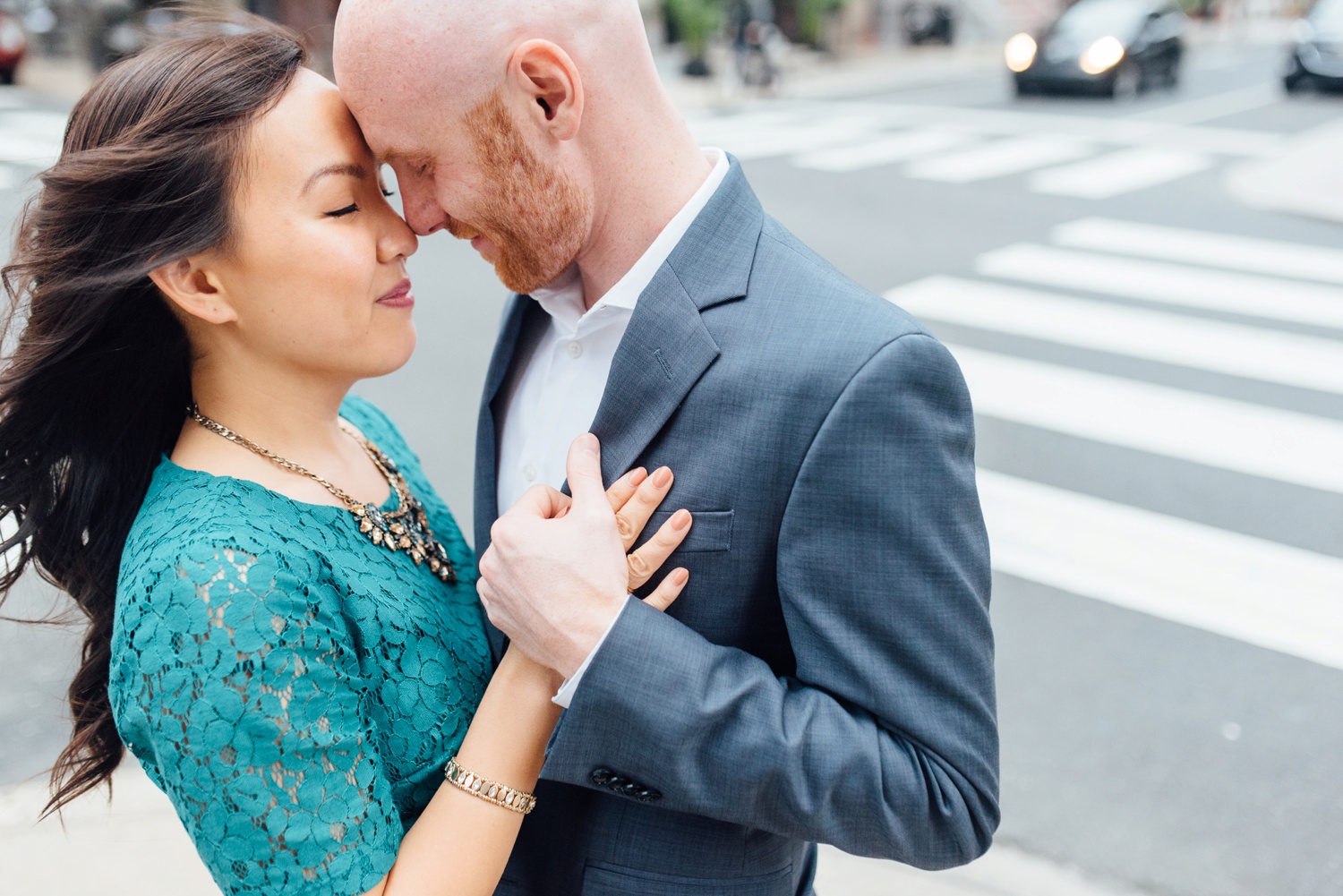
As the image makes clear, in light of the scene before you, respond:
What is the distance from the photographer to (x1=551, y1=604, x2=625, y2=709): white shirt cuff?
5.16 ft

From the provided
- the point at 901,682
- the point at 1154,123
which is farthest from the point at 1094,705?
the point at 1154,123

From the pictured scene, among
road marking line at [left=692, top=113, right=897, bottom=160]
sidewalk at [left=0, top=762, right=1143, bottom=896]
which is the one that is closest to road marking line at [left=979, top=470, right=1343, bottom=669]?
sidewalk at [left=0, top=762, right=1143, bottom=896]

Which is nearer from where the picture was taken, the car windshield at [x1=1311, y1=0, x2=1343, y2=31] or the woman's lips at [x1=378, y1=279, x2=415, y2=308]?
the woman's lips at [x1=378, y1=279, x2=415, y2=308]

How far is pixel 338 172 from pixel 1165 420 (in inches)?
233

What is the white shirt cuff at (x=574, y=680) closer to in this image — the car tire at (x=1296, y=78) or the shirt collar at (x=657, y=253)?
the shirt collar at (x=657, y=253)

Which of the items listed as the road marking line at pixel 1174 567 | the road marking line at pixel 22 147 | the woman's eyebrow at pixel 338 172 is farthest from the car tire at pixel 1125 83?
the woman's eyebrow at pixel 338 172

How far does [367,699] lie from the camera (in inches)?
68.0

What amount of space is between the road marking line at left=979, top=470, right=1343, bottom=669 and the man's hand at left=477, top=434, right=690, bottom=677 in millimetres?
3809

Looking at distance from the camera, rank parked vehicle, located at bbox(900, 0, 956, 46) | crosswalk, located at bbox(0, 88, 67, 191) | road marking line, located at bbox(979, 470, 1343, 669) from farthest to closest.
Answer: parked vehicle, located at bbox(900, 0, 956, 46), crosswalk, located at bbox(0, 88, 67, 191), road marking line, located at bbox(979, 470, 1343, 669)

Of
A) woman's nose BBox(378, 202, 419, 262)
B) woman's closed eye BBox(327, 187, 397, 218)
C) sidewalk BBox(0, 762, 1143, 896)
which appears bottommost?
sidewalk BBox(0, 762, 1143, 896)

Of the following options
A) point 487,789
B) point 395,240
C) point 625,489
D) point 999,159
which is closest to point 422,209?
point 395,240

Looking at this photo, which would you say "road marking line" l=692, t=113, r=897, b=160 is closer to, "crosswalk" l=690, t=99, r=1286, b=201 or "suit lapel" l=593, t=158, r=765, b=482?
"crosswalk" l=690, t=99, r=1286, b=201

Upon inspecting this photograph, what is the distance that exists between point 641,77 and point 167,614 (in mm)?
1075

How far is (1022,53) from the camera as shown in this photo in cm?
1934
